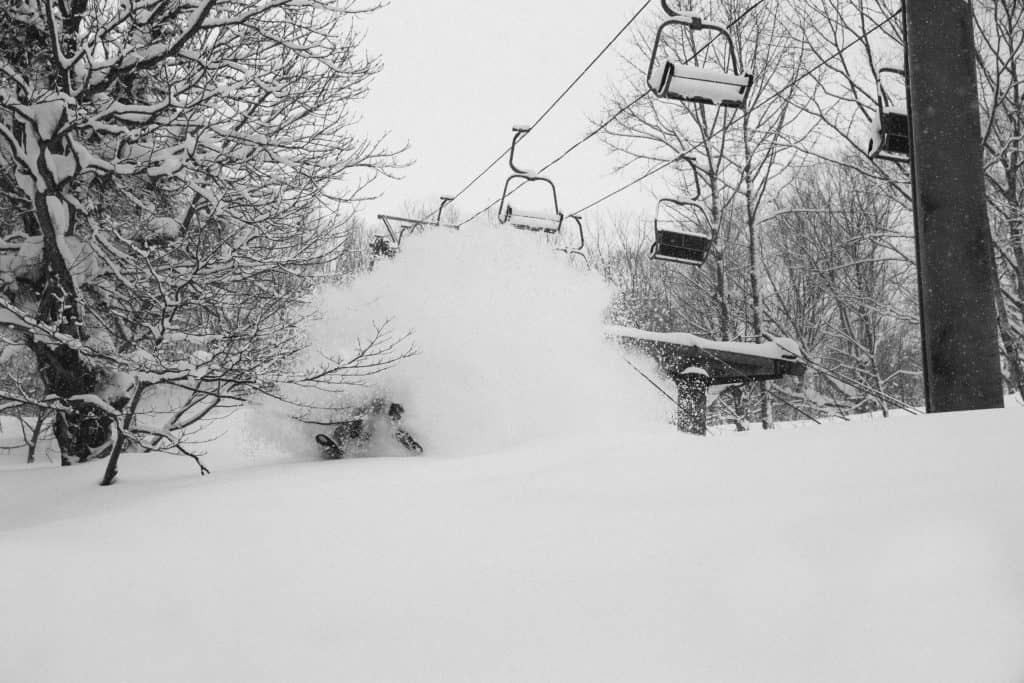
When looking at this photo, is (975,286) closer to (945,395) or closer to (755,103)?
(945,395)

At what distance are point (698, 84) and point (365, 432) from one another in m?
3.85

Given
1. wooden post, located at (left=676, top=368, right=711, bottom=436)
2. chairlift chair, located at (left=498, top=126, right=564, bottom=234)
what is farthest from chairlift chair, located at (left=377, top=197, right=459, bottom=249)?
wooden post, located at (left=676, top=368, right=711, bottom=436)

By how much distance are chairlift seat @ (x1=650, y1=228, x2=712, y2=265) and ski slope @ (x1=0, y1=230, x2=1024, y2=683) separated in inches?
200

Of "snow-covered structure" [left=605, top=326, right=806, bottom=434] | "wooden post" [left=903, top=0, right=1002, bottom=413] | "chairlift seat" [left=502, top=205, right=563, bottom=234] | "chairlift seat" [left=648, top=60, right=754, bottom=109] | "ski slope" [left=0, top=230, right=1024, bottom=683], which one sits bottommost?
"ski slope" [left=0, top=230, right=1024, bottom=683]

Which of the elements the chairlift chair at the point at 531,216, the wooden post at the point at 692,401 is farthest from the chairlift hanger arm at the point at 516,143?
the wooden post at the point at 692,401

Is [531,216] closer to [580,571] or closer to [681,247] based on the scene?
[681,247]

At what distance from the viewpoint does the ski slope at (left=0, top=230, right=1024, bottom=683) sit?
1577 millimetres

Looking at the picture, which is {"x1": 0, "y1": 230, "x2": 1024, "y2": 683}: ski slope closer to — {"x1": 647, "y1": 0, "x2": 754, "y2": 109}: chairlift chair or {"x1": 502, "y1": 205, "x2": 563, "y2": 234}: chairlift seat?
{"x1": 647, "y1": 0, "x2": 754, "y2": 109}: chairlift chair

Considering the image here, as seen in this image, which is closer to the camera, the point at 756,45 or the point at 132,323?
the point at 132,323

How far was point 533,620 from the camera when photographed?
1.82 m

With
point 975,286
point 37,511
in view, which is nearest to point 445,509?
point 975,286

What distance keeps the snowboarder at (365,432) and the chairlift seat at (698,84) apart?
10.8ft

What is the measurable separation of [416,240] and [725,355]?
4.10 meters

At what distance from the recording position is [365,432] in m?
5.95
